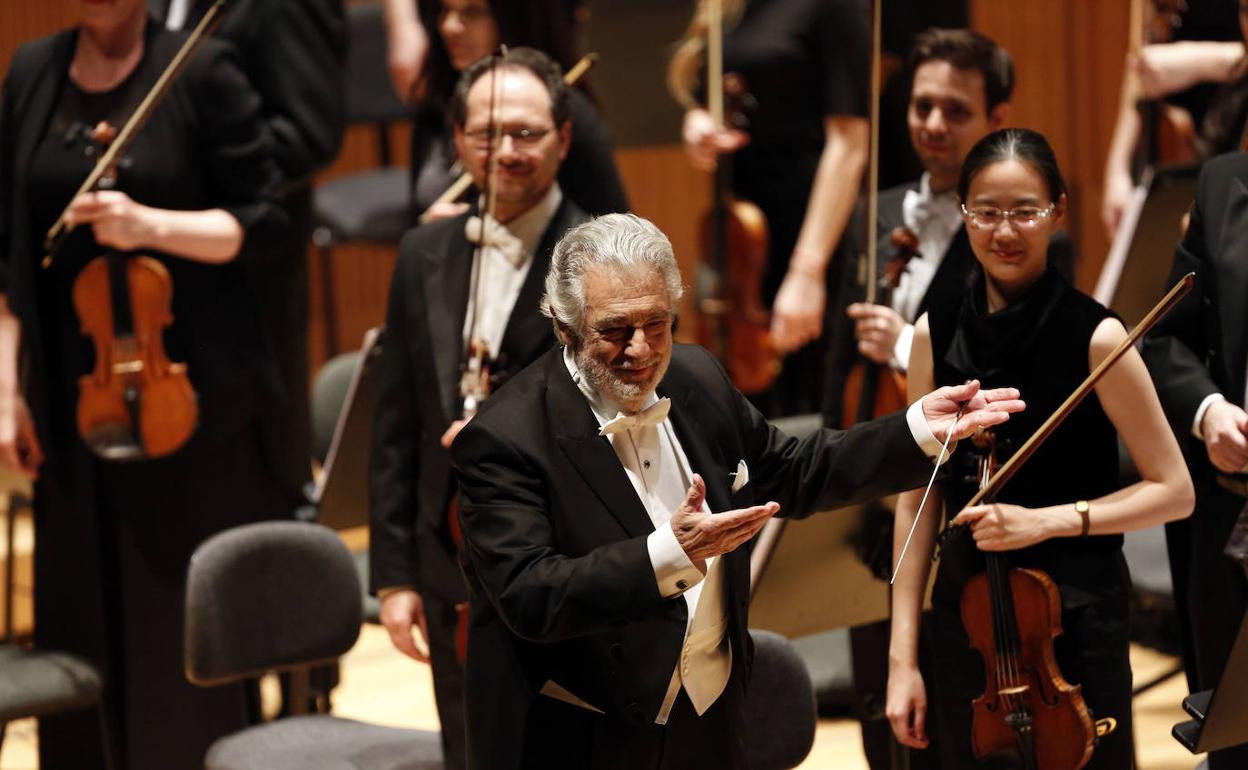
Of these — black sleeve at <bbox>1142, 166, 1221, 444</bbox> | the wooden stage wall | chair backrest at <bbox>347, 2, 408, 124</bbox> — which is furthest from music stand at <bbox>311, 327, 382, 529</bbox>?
chair backrest at <bbox>347, 2, 408, 124</bbox>

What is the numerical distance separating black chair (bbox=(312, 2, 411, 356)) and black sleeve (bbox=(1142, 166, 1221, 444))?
322cm

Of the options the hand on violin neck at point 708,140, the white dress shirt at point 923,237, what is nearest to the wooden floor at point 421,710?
the white dress shirt at point 923,237

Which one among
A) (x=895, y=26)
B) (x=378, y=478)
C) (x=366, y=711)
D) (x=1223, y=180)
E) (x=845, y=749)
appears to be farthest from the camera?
(x=895, y=26)

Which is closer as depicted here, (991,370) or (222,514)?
(991,370)

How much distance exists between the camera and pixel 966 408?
82.0 inches

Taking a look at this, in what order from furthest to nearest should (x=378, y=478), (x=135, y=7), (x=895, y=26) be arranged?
(x=895, y=26)
(x=135, y=7)
(x=378, y=478)

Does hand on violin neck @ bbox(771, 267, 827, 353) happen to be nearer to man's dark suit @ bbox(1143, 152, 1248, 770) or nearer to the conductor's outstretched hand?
man's dark suit @ bbox(1143, 152, 1248, 770)

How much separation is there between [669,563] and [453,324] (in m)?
0.98

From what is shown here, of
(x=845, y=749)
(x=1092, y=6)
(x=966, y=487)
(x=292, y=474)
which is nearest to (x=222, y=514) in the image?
(x=292, y=474)

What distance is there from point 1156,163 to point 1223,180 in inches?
49.3

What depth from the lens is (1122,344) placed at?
202cm

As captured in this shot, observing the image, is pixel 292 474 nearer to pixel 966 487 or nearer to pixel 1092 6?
pixel 966 487

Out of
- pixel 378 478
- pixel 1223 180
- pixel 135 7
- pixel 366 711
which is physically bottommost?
pixel 366 711

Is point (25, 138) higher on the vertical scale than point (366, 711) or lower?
higher
